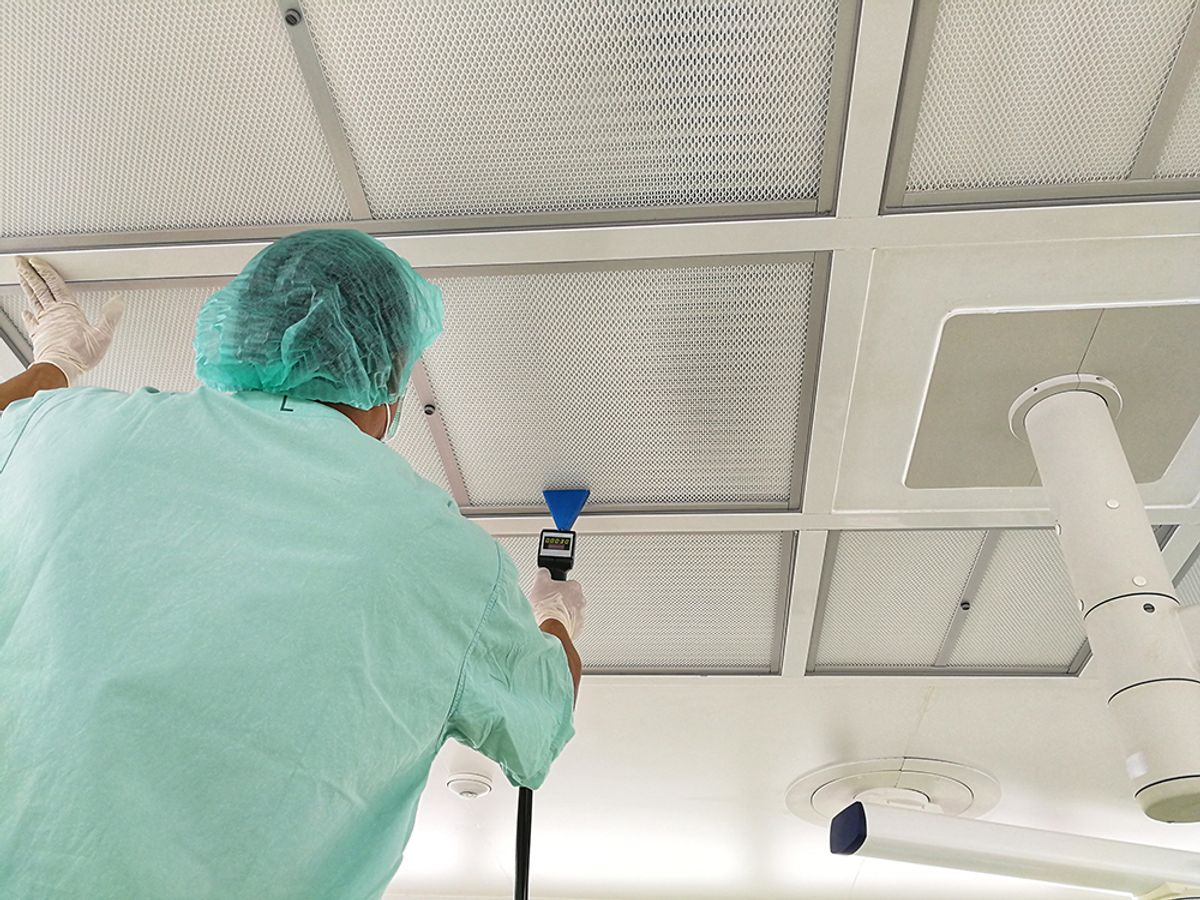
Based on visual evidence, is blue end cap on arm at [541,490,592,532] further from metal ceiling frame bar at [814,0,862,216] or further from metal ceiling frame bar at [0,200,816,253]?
metal ceiling frame bar at [814,0,862,216]

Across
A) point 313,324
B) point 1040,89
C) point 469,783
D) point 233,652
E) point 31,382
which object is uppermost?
point 1040,89

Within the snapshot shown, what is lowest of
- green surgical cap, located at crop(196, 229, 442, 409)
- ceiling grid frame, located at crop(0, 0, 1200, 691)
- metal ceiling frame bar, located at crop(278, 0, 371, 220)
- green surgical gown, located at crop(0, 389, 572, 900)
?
green surgical gown, located at crop(0, 389, 572, 900)

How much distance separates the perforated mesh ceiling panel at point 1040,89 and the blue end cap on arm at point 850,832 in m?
1.47

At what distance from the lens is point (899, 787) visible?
11.2ft

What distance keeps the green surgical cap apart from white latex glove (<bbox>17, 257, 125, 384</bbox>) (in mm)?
624

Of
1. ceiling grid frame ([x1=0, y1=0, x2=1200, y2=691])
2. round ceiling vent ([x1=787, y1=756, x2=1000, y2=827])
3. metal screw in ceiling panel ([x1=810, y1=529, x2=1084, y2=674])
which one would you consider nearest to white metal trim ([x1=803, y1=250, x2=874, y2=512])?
ceiling grid frame ([x1=0, y1=0, x2=1200, y2=691])

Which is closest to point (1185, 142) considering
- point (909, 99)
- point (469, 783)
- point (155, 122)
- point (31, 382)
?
point (909, 99)

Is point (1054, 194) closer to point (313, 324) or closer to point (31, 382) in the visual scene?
point (313, 324)

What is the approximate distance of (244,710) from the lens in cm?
75

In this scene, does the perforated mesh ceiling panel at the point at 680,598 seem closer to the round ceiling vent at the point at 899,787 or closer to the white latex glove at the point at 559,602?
the white latex glove at the point at 559,602

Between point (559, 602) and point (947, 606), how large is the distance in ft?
3.78

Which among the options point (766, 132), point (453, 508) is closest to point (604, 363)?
point (766, 132)

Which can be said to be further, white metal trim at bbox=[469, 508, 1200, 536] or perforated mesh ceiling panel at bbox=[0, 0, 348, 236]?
white metal trim at bbox=[469, 508, 1200, 536]

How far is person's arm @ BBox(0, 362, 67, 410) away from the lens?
140 centimetres
